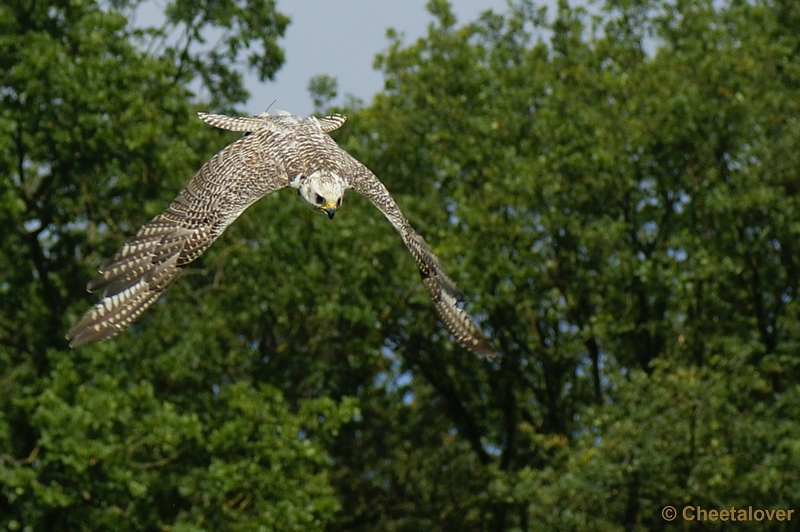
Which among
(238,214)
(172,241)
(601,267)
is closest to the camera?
(238,214)

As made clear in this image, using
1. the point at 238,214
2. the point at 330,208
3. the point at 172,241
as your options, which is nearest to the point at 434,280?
the point at 330,208

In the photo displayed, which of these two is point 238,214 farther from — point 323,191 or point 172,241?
point 323,191

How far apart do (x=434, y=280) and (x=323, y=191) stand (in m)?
1.44

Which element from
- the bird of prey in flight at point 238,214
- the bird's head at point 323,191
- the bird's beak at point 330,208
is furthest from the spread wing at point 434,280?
the bird's beak at point 330,208

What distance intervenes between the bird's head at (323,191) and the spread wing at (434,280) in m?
0.46

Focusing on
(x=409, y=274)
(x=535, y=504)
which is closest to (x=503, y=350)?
(x=409, y=274)

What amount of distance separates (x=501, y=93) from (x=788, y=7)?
594 centimetres

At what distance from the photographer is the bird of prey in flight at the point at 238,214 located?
13062 millimetres

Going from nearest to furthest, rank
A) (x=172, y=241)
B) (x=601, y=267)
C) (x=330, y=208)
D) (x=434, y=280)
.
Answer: (x=172, y=241) < (x=330, y=208) < (x=434, y=280) < (x=601, y=267)

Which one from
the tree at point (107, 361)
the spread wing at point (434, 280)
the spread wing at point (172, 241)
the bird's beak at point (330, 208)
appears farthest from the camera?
the tree at point (107, 361)

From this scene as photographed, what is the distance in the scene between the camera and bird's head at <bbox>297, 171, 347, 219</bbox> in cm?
1370

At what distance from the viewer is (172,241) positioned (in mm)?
13562

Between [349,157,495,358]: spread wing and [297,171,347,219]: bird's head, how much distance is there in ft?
1.52

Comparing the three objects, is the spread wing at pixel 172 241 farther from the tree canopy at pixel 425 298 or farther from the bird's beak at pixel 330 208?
the tree canopy at pixel 425 298
